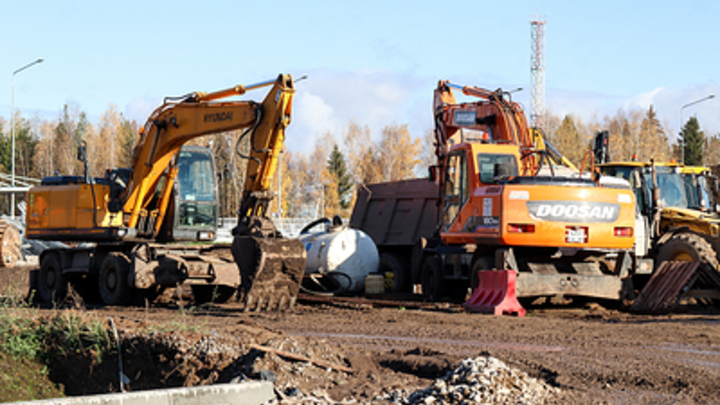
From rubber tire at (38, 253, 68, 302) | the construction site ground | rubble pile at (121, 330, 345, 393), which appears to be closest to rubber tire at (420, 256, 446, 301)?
the construction site ground

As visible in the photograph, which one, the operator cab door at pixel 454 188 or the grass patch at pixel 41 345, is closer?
the grass patch at pixel 41 345

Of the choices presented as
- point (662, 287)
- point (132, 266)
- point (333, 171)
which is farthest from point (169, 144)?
point (333, 171)

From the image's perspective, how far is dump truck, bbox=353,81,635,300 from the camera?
46.5 feet

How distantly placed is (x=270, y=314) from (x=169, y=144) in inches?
211

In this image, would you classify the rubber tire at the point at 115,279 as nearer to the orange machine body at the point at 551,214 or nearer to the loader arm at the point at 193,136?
the loader arm at the point at 193,136

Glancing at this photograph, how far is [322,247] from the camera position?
19344mm

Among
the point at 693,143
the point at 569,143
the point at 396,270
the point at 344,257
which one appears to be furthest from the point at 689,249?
the point at 693,143

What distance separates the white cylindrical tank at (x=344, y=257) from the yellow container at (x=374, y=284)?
0.26 meters

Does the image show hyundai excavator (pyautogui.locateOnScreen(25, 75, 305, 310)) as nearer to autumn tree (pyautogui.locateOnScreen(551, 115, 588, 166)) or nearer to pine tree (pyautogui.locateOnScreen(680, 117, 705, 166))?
autumn tree (pyautogui.locateOnScreen(551, 115, 588, 166))

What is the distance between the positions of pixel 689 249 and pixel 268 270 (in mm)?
8346

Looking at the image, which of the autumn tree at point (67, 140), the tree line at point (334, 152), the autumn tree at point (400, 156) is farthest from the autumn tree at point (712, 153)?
the autumn tree at point (67, 140)

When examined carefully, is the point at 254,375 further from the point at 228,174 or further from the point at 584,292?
the point at 228,174

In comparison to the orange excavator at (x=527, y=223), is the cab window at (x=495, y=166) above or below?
above

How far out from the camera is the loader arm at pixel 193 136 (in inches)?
614
